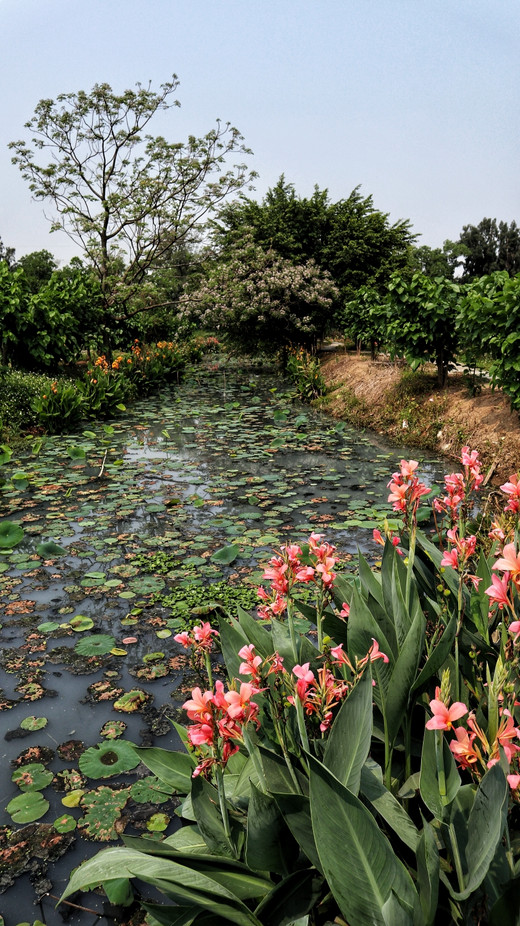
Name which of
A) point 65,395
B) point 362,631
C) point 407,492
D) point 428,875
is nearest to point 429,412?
point 65,395

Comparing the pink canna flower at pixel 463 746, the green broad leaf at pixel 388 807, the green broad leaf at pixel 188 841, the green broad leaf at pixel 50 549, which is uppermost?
the pink canna flower at pixel 463 746

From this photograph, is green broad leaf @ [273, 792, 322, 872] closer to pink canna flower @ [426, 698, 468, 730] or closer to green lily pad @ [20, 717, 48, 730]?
pink canna flower @ [426, 698, 468, 730]

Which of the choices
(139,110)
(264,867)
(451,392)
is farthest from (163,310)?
(264,867)

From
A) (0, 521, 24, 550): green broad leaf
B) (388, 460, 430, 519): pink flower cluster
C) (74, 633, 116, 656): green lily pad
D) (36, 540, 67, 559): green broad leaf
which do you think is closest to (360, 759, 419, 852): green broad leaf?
(388, 460, 430, 519): pink flower cluster

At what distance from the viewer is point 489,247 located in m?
45.7

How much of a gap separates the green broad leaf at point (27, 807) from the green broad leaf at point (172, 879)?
944 mm

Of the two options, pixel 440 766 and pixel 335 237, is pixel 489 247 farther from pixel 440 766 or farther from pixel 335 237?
pixel 440 766

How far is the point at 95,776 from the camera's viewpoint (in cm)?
232

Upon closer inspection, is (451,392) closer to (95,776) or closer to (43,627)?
→ (43,627)

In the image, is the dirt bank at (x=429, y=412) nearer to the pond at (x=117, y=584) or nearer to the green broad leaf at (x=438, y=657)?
the pond at (x=117, y=584)

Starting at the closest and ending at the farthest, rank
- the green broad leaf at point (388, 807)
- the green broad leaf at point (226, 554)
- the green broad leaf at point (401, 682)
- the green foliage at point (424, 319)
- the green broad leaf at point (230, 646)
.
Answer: the green broad leaf at point (388, 807) → the green broad leaf at point (401, 682) → the green broad leaf at point (230, 646) → the green broad leaf at point (226, 554) → the green foliage at point (424, 319)

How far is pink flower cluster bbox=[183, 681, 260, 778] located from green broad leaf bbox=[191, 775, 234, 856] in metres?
0.16

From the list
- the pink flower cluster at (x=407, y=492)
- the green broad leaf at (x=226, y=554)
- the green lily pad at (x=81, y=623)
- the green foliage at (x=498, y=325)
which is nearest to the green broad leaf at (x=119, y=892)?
the pink flower cluster at (x=407, y=492)

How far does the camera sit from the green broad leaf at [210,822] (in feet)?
4.60
